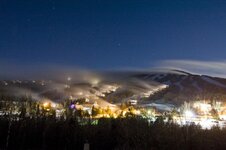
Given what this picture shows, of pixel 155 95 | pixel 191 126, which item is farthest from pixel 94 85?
pixel 191 126

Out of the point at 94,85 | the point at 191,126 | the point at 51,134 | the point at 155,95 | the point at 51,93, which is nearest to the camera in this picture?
the point at 51,134

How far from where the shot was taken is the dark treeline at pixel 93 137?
595 inches

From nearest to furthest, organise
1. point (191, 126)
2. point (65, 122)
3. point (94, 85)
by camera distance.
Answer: point (65, 122) < point (191, 126) < point (94, 85)

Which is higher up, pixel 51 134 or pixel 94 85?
pixel 94 85

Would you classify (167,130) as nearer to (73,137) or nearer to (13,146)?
(73,137)

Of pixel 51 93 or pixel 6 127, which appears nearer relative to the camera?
pixel 6 127

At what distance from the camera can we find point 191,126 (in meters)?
17.9

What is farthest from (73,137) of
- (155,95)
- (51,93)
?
(155,95)

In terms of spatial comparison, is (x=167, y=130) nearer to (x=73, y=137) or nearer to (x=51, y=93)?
(x=73, y=137)

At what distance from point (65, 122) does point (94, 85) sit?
419 ft

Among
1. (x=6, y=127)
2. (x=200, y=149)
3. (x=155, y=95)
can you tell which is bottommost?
(x=200, y=149)

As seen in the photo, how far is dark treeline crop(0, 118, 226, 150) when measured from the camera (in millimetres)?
15109

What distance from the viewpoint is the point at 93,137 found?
51.1 feet

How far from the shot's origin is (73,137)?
50.7 ft
